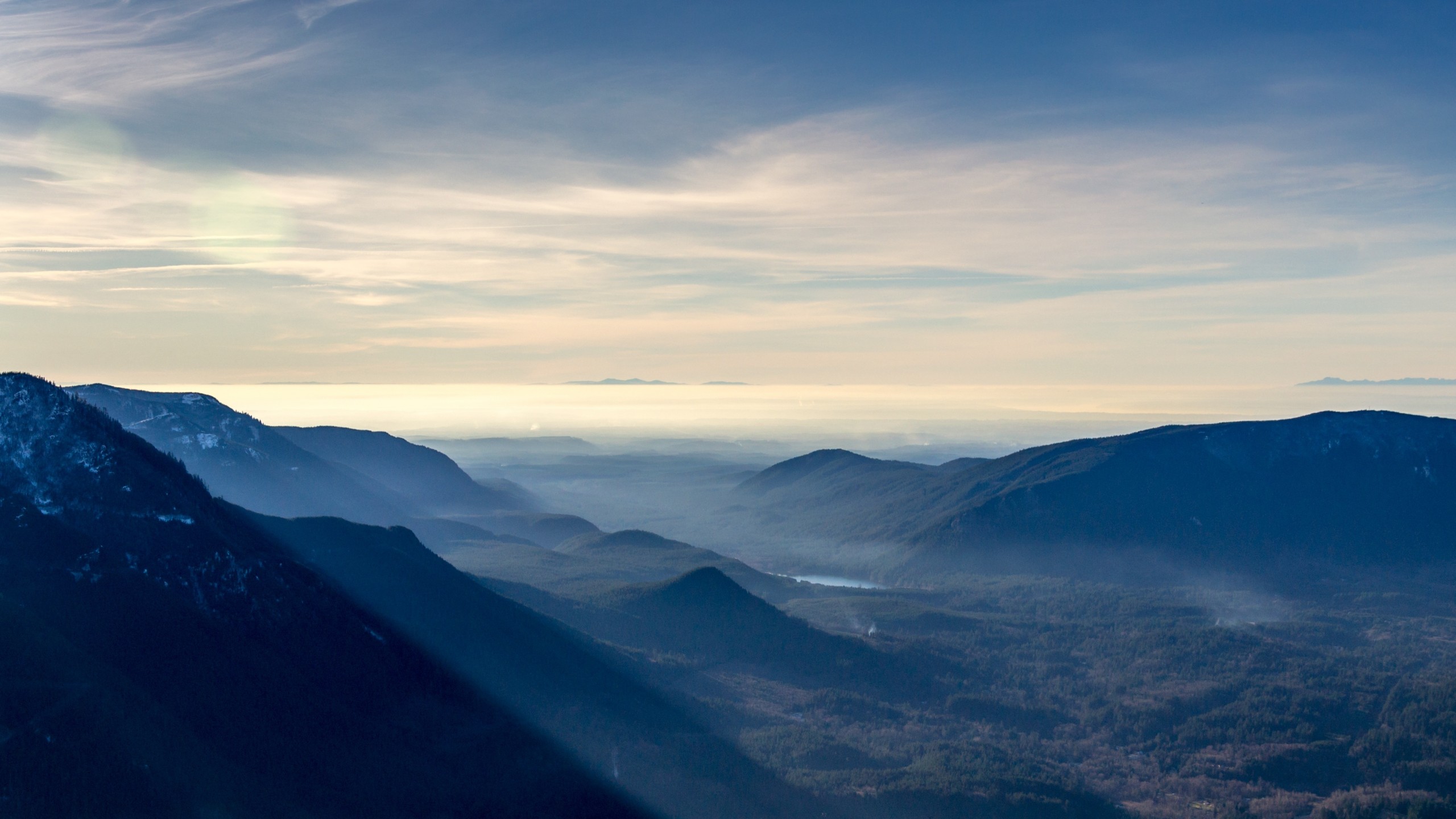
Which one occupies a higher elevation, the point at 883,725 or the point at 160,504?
the point at 160,504

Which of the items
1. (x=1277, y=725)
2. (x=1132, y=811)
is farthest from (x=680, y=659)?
(x=1277, y=725)

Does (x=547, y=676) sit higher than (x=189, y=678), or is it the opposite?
(x=189, y=678)

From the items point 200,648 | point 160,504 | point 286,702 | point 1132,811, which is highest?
point 160,504

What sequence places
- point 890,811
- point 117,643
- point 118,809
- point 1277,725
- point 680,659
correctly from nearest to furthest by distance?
point 118,809 < point 117,643 < point 890,811 < point 1277,725 < point 680,659

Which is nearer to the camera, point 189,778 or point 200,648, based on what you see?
point 189,778

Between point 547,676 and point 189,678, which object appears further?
point 547,676

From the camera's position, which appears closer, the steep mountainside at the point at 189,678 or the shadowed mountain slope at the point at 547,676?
the steep mountainside at the point at 189,678

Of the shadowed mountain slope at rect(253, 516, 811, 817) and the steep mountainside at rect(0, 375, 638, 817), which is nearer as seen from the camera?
the steep mountainside at rect(0, 375, 638, 817)

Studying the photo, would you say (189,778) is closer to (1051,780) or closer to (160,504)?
(160,504)
